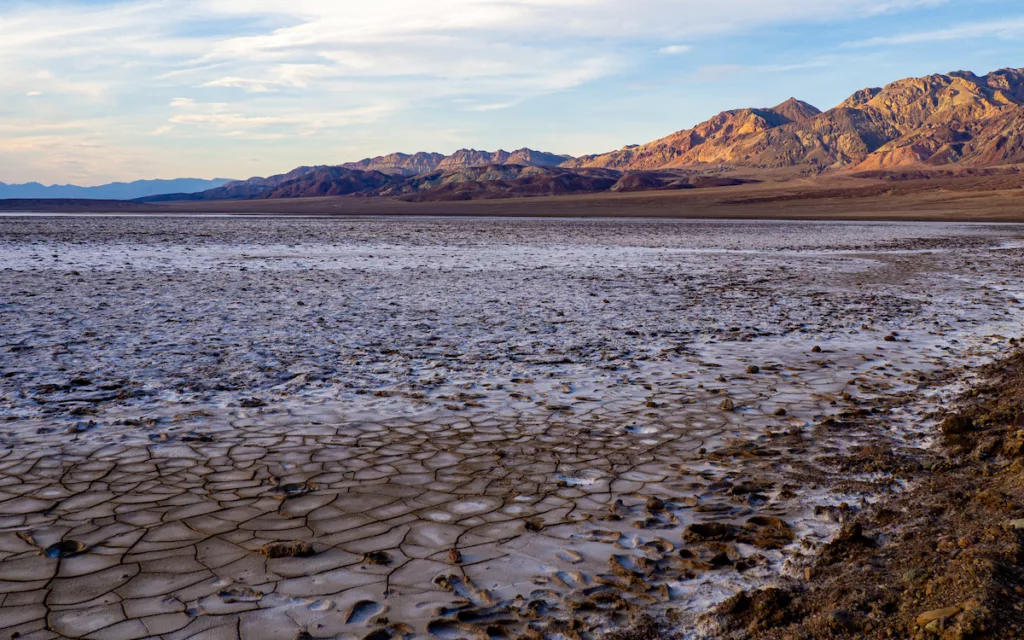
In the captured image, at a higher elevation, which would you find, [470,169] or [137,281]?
[470,169]

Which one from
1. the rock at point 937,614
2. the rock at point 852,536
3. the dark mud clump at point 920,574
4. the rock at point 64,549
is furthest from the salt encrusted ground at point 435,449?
the rock at point 937,614

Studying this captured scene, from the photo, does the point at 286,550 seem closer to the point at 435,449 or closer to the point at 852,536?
the point at 435,449

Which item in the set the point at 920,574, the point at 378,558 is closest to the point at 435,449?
the point at 378,558

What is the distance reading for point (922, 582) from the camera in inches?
131

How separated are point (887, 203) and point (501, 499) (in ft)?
260

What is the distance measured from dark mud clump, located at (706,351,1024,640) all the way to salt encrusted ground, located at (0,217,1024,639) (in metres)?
0.24

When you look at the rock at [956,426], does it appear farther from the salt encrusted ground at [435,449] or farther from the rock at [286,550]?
the rock at [286,550]

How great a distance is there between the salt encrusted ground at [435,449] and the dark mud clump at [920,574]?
0.24 metres

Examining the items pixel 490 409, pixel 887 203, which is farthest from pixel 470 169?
pixel 490 409

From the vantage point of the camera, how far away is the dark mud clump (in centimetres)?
299

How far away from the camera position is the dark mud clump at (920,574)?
2986mm

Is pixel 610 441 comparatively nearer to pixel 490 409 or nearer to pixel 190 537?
pixel 490 409

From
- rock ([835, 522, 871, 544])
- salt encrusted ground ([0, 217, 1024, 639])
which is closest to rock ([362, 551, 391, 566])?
salt encrusted ground ([0, 217, 1024, 639])

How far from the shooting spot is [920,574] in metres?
3.44
